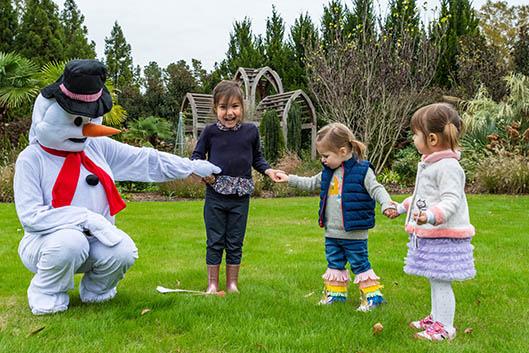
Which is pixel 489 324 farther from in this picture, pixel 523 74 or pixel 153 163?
pixel 523 74

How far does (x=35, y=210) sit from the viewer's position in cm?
324

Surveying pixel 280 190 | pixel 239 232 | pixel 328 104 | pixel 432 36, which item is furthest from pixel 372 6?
pixel 239 232

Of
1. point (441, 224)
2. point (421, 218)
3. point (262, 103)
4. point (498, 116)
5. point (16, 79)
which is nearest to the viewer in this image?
point (421, 218)

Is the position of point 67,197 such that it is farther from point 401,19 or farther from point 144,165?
point 401,19

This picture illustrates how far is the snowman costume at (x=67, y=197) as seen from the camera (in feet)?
10.6

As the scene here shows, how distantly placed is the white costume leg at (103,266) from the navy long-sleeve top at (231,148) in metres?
0.91

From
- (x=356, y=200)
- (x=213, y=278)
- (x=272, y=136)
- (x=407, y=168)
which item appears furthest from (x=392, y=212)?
(x=272, y=136)

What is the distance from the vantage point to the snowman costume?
3225 millimetres

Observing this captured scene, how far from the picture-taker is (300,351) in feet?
8.91

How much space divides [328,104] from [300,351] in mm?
13465

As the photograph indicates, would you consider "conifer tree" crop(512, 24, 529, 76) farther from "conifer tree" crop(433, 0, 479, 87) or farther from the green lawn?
the green lawn

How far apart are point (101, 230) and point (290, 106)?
14.5 m

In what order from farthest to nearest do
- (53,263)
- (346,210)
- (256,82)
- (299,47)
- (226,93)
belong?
(299,47) < (256,82) < (226,93) < (346,210) < (53,263)

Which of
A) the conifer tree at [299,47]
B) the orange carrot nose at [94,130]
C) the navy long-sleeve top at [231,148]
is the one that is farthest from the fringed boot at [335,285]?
the conifer tree at [299,47]
